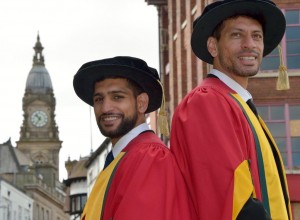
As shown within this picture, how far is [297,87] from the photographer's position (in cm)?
2441

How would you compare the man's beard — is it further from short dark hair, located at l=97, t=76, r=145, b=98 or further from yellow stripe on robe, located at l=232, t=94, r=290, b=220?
yellow stripe on robe, located at l=232, t=94, r=290, b=220

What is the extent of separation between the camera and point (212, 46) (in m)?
5.97

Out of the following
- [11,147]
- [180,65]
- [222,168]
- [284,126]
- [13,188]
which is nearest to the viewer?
A: [222,168]

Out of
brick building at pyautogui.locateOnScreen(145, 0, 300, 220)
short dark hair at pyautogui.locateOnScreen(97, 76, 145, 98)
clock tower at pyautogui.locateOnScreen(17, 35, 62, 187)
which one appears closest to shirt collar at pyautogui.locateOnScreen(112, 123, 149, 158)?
short dark hair at pyautogui.locateOnScreen(97, 76, 145, 98)

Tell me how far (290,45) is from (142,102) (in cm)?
1828

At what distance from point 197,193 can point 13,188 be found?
80093mm

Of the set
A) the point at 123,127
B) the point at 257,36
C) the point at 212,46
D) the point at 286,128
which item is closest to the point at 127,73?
the point at 123,127

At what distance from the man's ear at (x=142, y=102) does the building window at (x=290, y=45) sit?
1797 cm

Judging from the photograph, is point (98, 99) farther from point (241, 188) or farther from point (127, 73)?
point (241, 188)

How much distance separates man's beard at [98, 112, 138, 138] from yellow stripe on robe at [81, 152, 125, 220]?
0.15 metres

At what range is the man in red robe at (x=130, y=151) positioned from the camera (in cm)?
559

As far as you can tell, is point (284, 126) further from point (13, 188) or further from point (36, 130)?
point (36, 130)

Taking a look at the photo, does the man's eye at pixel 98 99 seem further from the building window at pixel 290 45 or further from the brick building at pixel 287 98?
the building window at pixel 290 45

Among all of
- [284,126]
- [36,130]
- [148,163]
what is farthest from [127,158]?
[36,130]
